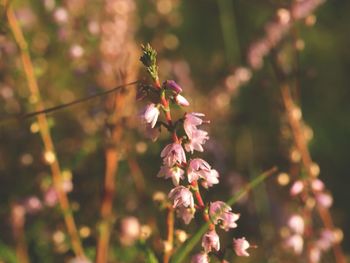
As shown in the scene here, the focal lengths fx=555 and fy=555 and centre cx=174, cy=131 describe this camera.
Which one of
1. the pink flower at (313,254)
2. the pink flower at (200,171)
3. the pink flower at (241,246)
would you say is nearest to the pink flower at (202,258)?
the pink flower at (241,246)

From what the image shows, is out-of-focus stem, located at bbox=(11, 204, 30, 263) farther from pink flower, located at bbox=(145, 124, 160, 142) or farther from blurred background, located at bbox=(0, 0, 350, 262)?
pink flower, located at bbox=(145, 124, 160, 142)

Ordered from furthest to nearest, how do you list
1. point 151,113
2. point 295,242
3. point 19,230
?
1. point 19,230
2. point 295,242
3. point 151,113

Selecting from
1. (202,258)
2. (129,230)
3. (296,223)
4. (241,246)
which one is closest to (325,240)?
(296,223)

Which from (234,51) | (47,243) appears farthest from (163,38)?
(47,243)

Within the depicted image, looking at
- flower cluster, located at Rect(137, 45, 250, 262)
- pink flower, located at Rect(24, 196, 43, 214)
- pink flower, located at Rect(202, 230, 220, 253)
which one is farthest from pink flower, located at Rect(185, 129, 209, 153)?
pink flower, located at Rect(24, 196, 43, 214)

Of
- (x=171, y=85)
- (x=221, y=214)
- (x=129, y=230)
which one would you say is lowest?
(x=221, y=214)

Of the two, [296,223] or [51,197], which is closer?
[296,223]

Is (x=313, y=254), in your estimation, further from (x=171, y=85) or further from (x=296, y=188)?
(x=171, y=85)

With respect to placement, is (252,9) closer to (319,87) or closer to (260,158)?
(319,87)
